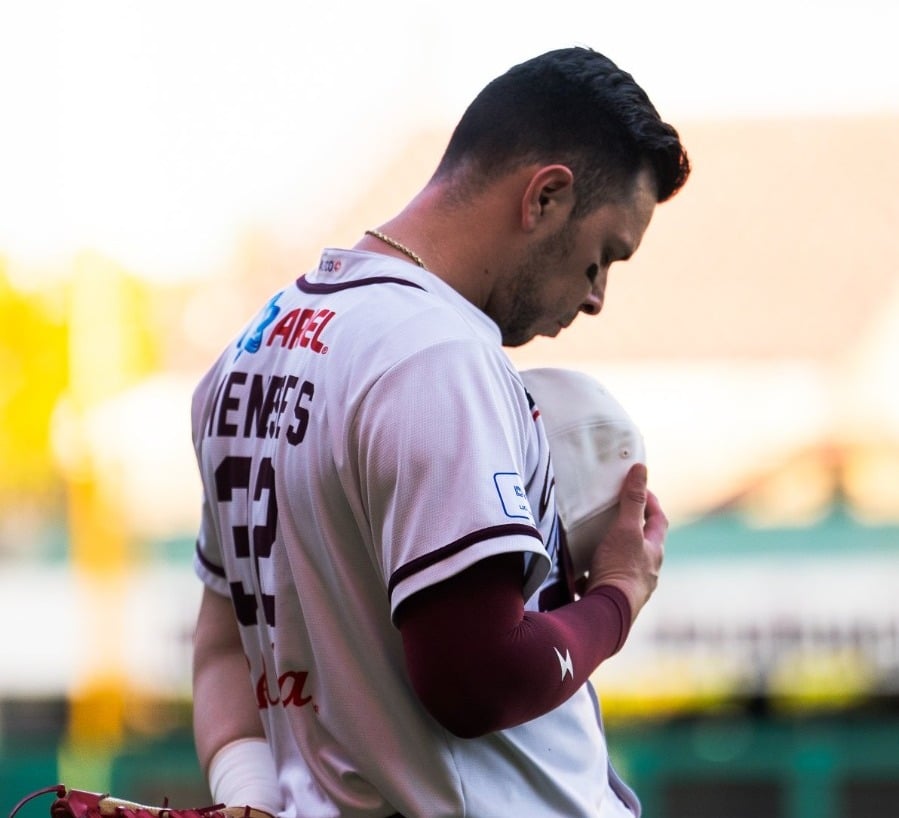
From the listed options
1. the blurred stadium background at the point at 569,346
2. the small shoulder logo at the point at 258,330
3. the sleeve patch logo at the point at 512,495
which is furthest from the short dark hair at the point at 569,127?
the blurred stadium background at the point at 569,346

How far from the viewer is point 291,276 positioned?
24.2ft

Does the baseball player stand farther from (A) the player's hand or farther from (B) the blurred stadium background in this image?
(B) the blurred stadium background

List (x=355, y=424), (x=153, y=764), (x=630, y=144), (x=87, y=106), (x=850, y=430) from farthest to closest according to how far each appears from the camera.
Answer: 1. (x=87, y=106)
2. (x=850, y=430)
3. (x=153, y=764)
4. (x=630, y=144)
5. (x=355, y=424)

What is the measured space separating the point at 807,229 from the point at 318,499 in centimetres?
676

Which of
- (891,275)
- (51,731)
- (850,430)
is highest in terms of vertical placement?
(891,275)

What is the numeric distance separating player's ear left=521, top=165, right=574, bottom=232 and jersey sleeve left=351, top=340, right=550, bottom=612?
0.27 meters

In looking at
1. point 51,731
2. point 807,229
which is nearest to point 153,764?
point 51,731

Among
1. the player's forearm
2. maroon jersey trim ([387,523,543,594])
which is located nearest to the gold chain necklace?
maroon jersey trim ([387,523,543,594])

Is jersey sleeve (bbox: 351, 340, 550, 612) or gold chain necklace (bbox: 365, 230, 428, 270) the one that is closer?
jersey sleeve (bbox: 351, 340, 550, 612)

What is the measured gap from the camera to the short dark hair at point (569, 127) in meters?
1.36

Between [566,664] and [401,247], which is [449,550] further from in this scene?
[401,247]

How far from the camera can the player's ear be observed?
1.34m

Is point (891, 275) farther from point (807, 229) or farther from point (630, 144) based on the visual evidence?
point (630, 144)

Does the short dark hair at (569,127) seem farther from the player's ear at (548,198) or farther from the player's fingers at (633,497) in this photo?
the player's fingers at (633,497)
